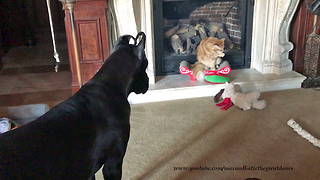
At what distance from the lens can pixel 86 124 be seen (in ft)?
3.05

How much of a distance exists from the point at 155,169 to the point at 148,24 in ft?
4.25

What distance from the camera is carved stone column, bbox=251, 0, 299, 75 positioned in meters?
2.61

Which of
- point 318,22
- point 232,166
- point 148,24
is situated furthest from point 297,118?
point 148,24

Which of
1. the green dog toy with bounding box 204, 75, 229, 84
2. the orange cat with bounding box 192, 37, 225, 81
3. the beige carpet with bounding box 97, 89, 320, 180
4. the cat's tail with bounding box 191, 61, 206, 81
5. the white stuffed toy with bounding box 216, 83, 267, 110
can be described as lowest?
the beige carpet with bounding box 97, 89, 320, 180

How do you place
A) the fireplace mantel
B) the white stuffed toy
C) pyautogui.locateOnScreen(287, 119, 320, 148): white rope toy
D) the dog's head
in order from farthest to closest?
the fireplace mantel
the white stuffed toy
pyautogui.locateOnScreen(287, 119, 320, 148): white rope toy
the dog's head

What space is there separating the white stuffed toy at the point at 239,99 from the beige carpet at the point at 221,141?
0.05m

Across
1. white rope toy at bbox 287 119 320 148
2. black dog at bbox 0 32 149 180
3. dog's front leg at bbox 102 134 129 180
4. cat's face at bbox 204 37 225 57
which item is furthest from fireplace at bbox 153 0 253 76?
dog's front leg at bbox 102 134 129 180

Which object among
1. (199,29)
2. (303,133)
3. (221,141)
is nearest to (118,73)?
(221,141)

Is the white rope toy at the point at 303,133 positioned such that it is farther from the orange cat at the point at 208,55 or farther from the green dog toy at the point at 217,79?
the orange cat at the point at 208,55

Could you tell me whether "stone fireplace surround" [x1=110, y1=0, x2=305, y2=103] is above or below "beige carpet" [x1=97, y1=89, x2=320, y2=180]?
above

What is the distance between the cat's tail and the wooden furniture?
0.79m

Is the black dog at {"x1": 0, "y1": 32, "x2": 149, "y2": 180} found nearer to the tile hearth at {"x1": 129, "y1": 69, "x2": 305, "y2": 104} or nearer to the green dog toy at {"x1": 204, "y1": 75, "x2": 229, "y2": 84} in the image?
the tile hearth at {"x1": 129, "y1": 69, "x2": 305, "y2": 104}

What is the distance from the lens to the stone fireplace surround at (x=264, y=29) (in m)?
2.38

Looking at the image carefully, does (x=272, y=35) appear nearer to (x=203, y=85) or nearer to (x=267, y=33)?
(x=267, y=33)
